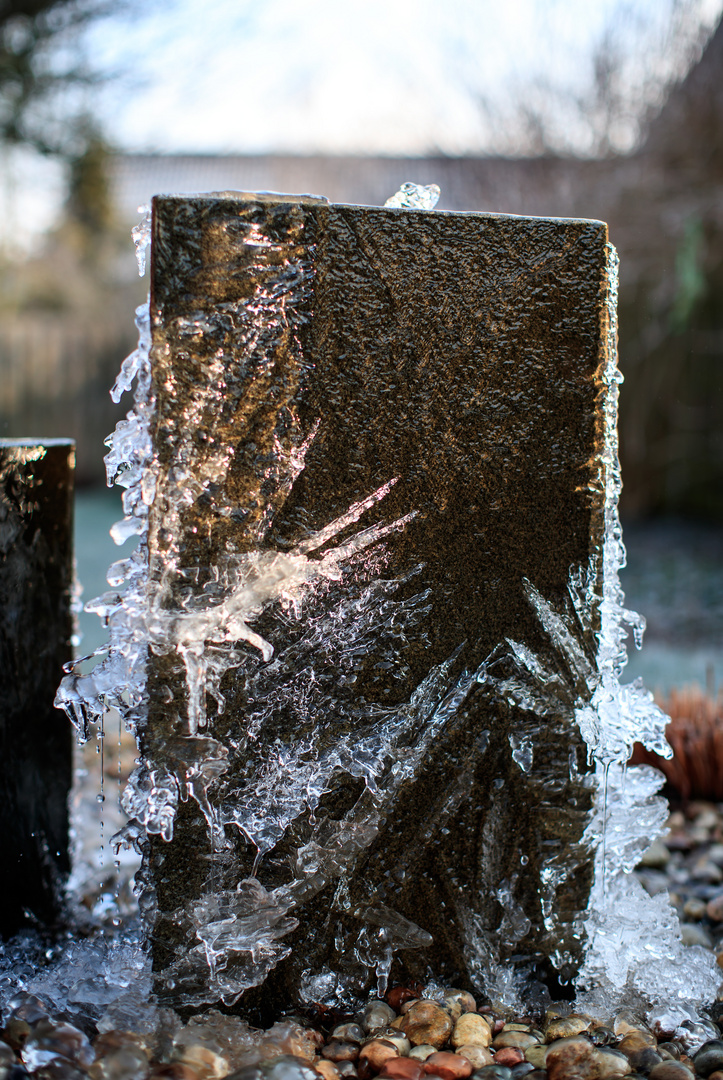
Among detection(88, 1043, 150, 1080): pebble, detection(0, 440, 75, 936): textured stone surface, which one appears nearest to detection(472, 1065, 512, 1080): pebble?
detection(88, 1043, 150, 1080): pebble

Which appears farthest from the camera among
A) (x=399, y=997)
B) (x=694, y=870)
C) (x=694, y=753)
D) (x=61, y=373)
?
(x=61, y=373)

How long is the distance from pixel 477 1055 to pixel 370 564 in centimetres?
82

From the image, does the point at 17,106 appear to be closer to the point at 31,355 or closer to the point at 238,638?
the point at 31,355

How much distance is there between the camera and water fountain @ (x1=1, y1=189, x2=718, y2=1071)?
4.30 ft

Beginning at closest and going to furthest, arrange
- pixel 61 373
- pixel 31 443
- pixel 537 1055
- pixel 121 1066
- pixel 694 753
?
pixel 121 1066 < pixel 537 1055 < pixel 31 443 < pixel 694 753 < pixel 61 373

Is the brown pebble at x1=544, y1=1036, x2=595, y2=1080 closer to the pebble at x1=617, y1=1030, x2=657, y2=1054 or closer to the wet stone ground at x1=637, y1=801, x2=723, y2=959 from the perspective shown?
the pebble at x1=617, y1=1030, x2=657, y2=1054

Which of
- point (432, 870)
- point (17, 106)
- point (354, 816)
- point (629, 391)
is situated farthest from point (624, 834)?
point (17, 106)

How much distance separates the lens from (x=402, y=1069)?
1266 millimetres

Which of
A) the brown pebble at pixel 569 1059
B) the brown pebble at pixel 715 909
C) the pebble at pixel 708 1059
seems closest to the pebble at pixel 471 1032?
the brown pebble at pixel 569 1059

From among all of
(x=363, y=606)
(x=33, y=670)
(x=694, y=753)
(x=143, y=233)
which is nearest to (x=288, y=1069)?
(x=363, y=606)

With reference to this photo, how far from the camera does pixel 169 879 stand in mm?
1369

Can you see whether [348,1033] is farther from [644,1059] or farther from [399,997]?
[644,1059]

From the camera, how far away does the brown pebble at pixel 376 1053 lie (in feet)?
4.28

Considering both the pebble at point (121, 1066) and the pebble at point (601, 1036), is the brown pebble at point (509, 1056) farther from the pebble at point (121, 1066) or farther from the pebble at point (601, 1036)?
the pebble at point (121, 1066)
